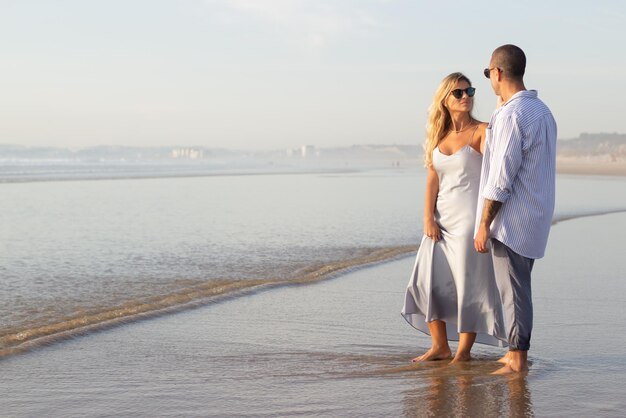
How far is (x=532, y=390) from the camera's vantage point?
4078 mm

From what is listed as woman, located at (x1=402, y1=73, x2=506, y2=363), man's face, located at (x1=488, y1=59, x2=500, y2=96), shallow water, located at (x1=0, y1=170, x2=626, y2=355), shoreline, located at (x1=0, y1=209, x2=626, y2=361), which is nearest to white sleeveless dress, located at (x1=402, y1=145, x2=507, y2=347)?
woman, located at (x1=402, y1=73, x2=506, y2=363)

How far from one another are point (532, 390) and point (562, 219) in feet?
37.8

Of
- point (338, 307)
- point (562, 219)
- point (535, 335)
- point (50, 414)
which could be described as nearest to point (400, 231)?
point (562, 219)

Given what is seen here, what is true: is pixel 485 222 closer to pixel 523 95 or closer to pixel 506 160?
pixel 506 160

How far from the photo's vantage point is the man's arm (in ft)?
13.6

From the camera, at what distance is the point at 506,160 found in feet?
13.2

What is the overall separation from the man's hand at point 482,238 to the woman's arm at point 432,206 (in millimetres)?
435

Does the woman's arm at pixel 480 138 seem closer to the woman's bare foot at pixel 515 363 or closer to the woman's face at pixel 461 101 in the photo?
the woman's face at pixel 461 101

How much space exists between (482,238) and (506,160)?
17.6 inches

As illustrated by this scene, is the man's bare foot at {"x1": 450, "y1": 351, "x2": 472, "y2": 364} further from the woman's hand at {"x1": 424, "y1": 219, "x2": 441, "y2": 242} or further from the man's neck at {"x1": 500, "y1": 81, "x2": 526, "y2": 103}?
the man's neck at {"x1": 500, "y1": 81, "x2": 526, "y2": 103}

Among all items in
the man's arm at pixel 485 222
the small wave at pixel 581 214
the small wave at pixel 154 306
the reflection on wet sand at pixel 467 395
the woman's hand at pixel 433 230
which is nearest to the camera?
the reflection on wet sand at pixel 467 395

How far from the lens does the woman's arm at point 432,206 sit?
4664 mm

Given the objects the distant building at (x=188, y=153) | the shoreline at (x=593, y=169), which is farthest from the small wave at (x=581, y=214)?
the distant building at (x=188, y=153)

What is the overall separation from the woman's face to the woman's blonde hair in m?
0.03
